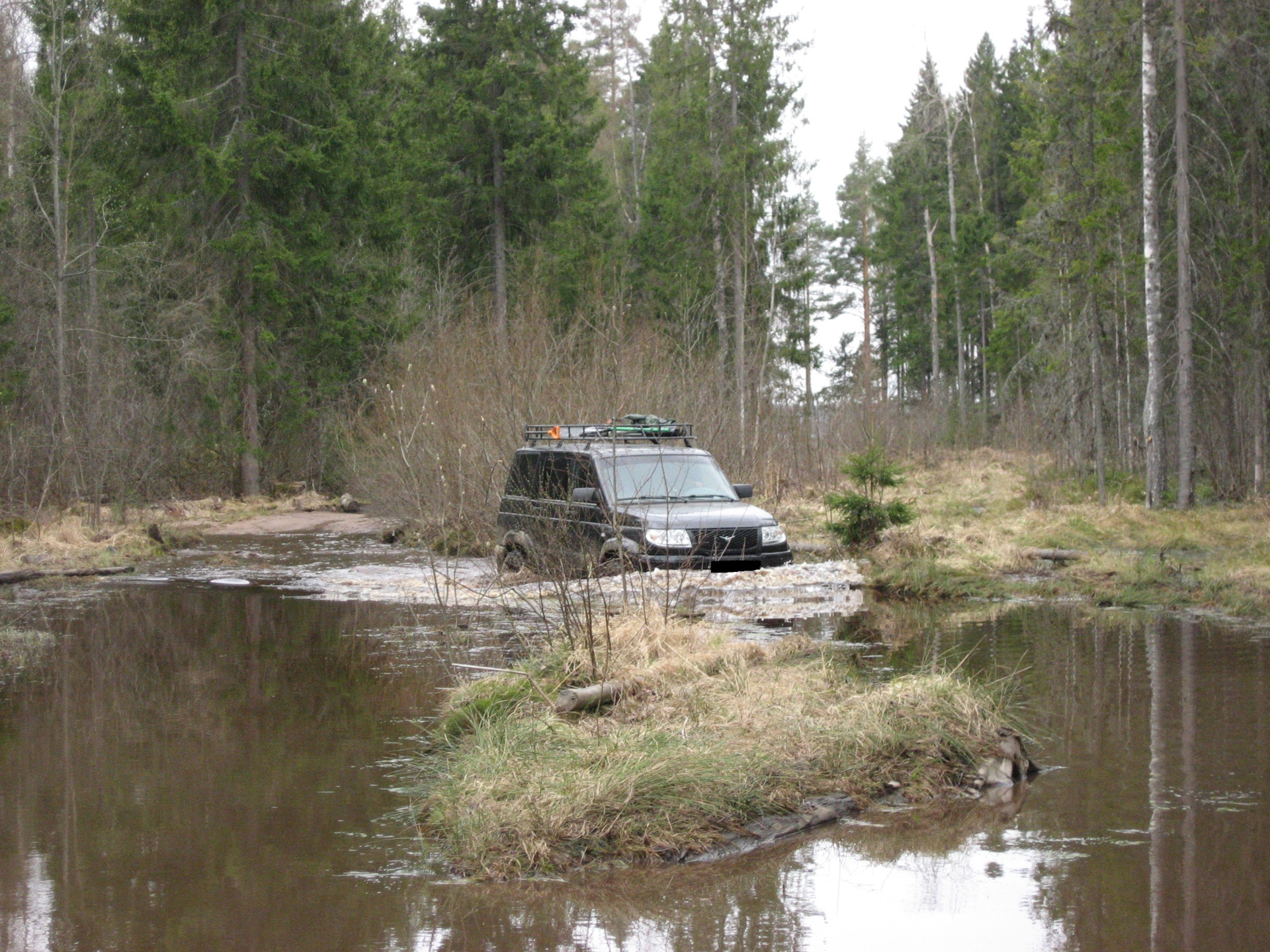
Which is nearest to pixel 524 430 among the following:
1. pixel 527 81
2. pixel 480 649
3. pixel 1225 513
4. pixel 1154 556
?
pixel 480 649

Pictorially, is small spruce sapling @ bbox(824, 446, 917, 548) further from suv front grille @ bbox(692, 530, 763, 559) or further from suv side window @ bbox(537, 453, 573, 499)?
suv side window @ bbox(537, 453, 573, 499)

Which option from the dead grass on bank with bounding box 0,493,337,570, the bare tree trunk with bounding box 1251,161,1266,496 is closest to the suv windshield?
the dead grass on bank with bounding box 0,493,337,570

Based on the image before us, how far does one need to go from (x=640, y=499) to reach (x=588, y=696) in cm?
563

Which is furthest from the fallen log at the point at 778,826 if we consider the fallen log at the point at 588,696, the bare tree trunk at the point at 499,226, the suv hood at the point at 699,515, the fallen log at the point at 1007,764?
the bare tree trunk at the point at 499,226

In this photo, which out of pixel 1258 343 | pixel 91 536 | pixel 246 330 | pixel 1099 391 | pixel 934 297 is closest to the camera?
pixel 91 536

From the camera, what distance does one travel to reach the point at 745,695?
7883 millimetres

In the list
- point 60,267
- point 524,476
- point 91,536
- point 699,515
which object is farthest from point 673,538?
point 60,267

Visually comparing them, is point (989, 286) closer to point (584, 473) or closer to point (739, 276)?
point (739, 276)

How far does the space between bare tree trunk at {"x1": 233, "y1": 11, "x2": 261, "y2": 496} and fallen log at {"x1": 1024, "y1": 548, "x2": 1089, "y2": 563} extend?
24834 millimetres

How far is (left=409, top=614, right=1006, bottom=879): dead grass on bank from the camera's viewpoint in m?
5.86

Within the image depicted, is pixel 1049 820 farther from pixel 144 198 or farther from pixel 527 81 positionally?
pixel 527 81

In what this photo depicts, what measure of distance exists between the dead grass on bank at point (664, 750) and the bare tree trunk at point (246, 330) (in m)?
29.4

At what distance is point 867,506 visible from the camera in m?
18.1

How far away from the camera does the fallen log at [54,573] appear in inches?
675
